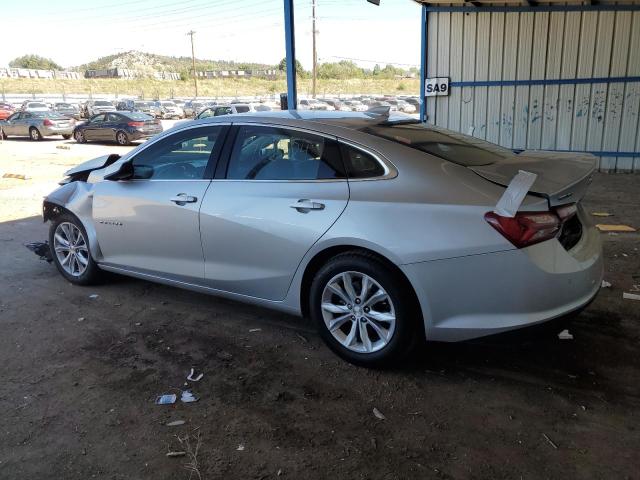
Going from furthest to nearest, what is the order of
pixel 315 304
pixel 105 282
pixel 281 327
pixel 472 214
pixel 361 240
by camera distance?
pixel 105 282 < pixel 281 327 < pixel 315 304 < pixel 361 240 < pixel 472 214

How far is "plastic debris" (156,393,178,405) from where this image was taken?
325 cm

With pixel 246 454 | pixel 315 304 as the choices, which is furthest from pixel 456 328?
pixel 246 454

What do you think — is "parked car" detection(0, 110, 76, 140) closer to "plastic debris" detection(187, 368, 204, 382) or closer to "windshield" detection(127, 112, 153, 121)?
"windshield" detection(127, 112, 153, 121)

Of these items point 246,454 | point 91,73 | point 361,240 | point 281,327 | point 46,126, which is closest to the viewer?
point 246,454

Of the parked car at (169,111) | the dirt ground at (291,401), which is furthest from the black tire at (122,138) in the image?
Answer: the parked car at (169,111)

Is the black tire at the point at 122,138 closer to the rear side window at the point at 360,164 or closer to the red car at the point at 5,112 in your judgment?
the red car at the point at 5,112

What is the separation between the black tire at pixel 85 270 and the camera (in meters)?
5.09

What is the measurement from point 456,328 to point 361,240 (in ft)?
2.49

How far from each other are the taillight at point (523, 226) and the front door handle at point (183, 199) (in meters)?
2.18

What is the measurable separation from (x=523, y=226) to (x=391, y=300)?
2.86 feet

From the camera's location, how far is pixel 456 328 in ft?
10.5

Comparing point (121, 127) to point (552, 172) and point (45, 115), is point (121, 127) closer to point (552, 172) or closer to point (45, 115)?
point (45, 115)

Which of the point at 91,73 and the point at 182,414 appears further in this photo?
the point at 91,73

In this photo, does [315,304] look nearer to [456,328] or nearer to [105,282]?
[456,328]
